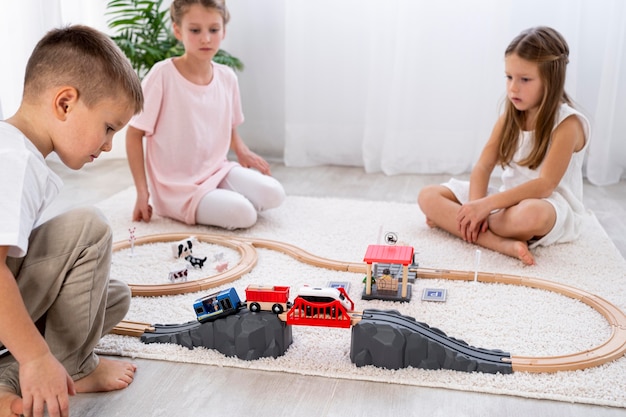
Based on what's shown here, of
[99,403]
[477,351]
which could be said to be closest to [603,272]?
[477,351]

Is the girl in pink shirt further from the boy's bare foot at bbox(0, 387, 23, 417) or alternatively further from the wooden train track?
the boy's bare foot at bbox(0, 387, 23, 417)

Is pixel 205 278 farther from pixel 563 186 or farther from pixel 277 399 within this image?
pixel 563 186

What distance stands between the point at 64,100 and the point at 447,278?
0.96 metres

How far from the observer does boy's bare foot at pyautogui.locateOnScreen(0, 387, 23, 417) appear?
0.95 meters

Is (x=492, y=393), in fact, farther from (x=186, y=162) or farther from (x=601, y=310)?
(x=186, y=162)

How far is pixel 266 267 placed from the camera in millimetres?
1647

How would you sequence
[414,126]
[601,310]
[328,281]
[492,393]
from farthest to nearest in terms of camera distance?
[414,126] → [328,281] → [601,310] → [492,393]

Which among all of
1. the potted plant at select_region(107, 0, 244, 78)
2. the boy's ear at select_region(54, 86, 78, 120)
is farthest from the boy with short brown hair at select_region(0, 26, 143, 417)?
the potted plant at select_region(107, 0, 244, 78)

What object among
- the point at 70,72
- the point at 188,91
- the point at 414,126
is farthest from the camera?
the point at 414,126

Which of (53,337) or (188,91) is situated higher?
(188,91)

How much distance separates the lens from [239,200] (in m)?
1.92

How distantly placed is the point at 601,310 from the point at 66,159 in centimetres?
108

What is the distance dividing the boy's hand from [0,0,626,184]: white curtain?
5.68 ft

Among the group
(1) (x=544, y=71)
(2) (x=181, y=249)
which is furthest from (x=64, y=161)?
(1) (x=544, y=71)
